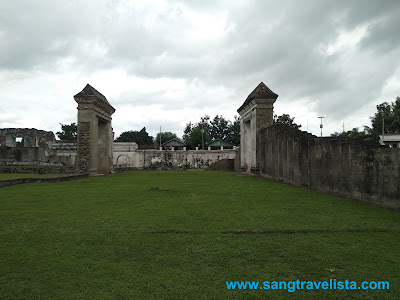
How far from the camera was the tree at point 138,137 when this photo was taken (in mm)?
61469

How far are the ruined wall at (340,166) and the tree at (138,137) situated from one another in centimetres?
5222

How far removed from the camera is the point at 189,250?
10.4ft

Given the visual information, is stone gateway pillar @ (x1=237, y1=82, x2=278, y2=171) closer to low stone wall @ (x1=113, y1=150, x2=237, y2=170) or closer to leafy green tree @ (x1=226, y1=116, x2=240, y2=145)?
low stone wall @ (x1=113, y1=150, x2=237, y2=170)

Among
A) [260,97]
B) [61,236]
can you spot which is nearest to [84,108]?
[260,97]

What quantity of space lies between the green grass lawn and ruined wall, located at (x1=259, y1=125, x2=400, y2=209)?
1.39 ft

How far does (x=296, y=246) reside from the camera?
3.25 meters

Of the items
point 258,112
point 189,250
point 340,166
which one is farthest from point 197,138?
point 189,250

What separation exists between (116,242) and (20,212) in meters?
2.69

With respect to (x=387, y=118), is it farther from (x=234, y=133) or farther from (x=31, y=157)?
(x=31, y=157)

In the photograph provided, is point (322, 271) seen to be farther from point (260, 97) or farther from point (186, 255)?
point (260, 97)

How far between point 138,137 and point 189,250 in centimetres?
6041

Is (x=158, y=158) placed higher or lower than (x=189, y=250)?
higher

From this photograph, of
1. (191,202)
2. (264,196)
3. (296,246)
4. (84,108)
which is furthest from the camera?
(84,108)

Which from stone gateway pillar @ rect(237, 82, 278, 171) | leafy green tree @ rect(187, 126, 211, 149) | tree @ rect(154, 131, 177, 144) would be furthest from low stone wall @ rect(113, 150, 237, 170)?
tree @ rect(154, 131, 177, 144)
